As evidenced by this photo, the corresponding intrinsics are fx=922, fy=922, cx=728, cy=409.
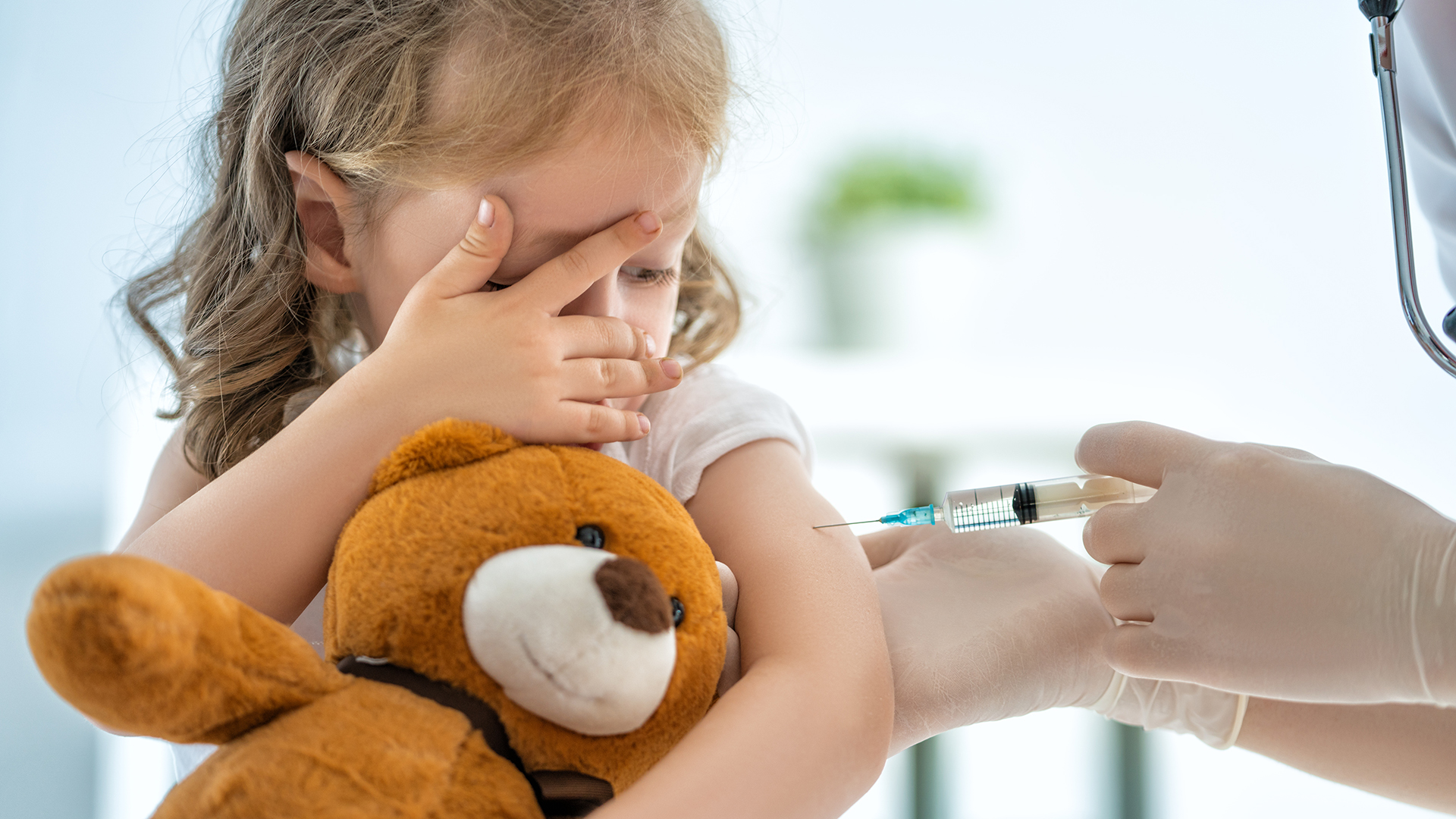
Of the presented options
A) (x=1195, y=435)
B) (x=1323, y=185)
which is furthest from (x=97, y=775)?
(x=1323, y=185)

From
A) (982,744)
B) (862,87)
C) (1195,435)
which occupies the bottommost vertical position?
(982,744)

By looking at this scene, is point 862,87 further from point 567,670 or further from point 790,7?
point 567,670

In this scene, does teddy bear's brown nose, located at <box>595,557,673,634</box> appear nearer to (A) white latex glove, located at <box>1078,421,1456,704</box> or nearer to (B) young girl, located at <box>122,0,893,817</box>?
(B) young girl, located at <box>122,0,893,817</box>

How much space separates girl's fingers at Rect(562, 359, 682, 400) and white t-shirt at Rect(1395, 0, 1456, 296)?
0.79m

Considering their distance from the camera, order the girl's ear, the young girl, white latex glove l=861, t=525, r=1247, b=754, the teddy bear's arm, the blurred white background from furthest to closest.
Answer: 1. the blurred white background
2. the girl's ear
3. white latex glove l=861, t=525, r=1247, b=754
4. the young girl
5. the teddy bear's arm

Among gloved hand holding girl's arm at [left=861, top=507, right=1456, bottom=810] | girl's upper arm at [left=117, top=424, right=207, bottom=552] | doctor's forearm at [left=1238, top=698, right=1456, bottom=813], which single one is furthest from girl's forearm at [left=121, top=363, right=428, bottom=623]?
doctor's forearm at [left=1238, top=698, right=1456, bottom=813]

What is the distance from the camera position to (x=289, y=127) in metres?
0.85

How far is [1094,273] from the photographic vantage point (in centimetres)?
216

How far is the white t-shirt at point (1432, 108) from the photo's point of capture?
956 millimetres

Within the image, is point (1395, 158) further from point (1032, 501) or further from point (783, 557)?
point (783, 557)

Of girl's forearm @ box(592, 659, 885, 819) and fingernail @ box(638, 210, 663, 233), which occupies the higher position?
fingernail @ box(638, 210, 663, 233)

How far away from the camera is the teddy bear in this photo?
373mm

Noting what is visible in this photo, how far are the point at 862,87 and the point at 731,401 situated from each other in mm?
1539

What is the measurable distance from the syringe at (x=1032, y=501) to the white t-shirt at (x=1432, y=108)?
51cm
